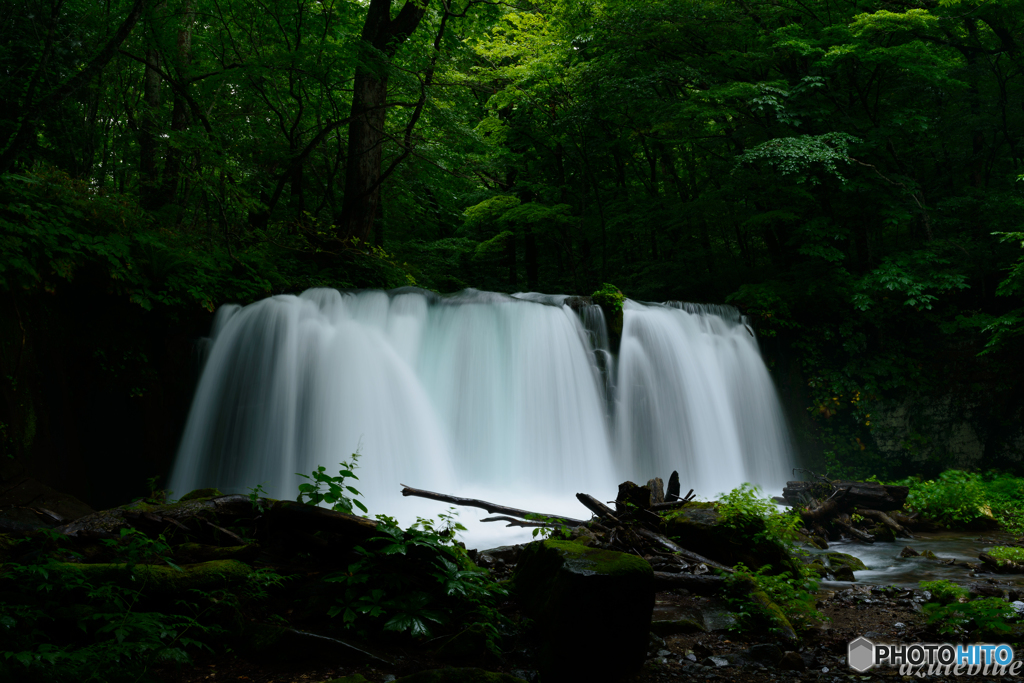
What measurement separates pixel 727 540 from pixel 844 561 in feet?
5.32

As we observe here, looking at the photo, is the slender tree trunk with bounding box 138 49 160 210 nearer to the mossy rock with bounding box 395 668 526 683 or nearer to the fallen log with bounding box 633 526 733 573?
the fallen log with bounding box 633 526 733 573

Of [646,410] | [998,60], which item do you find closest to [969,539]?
[646,410]

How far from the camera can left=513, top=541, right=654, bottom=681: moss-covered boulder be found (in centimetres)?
305

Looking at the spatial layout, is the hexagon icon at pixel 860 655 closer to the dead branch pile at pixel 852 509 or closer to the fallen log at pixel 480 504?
the fallen log at pixel 480 504

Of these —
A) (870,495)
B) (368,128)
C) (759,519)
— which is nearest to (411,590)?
(759,519)

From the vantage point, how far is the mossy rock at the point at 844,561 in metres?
5.70

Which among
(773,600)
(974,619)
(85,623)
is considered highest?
(85,623)

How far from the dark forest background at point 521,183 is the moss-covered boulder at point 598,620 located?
668 centimetres

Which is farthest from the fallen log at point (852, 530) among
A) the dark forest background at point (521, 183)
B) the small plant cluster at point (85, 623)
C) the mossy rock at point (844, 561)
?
the small plant cluster at point (85, 623)

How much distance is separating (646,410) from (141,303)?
26.8 feet

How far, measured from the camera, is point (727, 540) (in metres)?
5.10

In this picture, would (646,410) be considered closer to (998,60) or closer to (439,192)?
(439,192)

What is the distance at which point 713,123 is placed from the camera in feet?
49.0

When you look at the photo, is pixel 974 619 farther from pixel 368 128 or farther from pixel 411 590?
pixel 368 128
